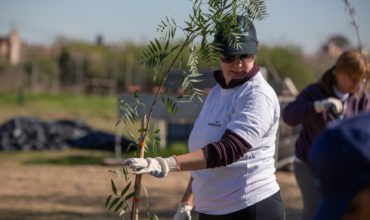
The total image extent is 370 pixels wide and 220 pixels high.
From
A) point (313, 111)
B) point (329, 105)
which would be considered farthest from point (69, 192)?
point (329, 105)

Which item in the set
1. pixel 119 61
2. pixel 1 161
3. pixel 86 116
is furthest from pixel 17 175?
pixel 119 61

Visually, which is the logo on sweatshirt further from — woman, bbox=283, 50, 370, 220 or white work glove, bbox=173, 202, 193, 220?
woman, bbox=283, 50, 370, 220

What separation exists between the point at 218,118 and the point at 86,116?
23.0 m

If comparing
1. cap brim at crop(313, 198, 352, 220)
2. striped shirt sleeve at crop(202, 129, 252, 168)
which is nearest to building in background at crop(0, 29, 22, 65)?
striped shirt sleeve at crop(202, 129, 252, 168)

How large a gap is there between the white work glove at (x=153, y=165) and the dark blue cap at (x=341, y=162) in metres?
1.23

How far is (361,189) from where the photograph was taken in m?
1.25

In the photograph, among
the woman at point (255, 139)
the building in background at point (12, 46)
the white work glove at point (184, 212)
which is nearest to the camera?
the woman at point (255, 139)

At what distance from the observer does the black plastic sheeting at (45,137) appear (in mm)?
14844

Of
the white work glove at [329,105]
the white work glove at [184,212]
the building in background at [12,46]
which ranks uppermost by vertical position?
the white work glove at [329,105]

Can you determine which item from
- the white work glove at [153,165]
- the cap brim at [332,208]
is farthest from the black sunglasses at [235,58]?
the cap brim at [332,208]

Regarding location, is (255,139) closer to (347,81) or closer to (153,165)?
(153,165)

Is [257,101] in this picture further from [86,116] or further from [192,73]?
[86,116]

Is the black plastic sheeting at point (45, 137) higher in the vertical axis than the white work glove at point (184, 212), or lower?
lower

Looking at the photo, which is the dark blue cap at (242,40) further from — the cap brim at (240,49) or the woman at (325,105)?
the woman at (325,105)
